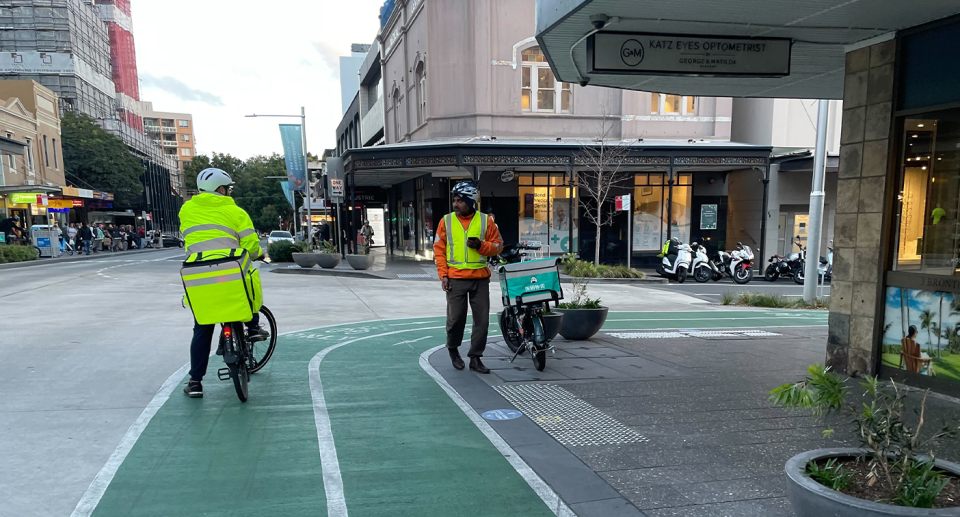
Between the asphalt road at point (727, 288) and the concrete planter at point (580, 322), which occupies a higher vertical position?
the concrete planter at point (580, 322)

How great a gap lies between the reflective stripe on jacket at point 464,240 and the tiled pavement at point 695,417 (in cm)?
121

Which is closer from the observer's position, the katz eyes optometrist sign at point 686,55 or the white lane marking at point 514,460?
the white lane marking at point 514,460

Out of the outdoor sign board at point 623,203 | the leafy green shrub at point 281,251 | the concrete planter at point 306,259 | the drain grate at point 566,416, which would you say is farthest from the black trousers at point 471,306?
the leafy green shrub at point 281,251

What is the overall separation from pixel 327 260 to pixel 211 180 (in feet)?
44.8

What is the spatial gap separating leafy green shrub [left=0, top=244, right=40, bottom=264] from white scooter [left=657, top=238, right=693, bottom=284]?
24007mm

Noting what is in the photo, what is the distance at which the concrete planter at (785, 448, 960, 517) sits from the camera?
2115mm

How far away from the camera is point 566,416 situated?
456 centimetres

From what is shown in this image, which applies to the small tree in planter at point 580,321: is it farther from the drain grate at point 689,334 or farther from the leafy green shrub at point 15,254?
the leafy green shrub at point 15,254

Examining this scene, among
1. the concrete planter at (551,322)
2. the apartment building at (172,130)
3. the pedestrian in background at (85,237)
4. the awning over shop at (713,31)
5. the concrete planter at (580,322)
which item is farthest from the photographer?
the apartment building at (172,130)

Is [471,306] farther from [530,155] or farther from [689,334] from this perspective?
[530,155]

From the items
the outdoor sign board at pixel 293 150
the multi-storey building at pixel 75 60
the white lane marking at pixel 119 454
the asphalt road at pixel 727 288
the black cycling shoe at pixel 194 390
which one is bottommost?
the asphalt road at pixel 727 288

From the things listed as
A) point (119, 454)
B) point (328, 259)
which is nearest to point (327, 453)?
point (119, 454)

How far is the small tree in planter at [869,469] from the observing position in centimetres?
→ 221

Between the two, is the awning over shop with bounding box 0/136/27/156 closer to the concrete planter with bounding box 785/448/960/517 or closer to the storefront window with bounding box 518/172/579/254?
the storefront window with bounding box 518/172/579/254
